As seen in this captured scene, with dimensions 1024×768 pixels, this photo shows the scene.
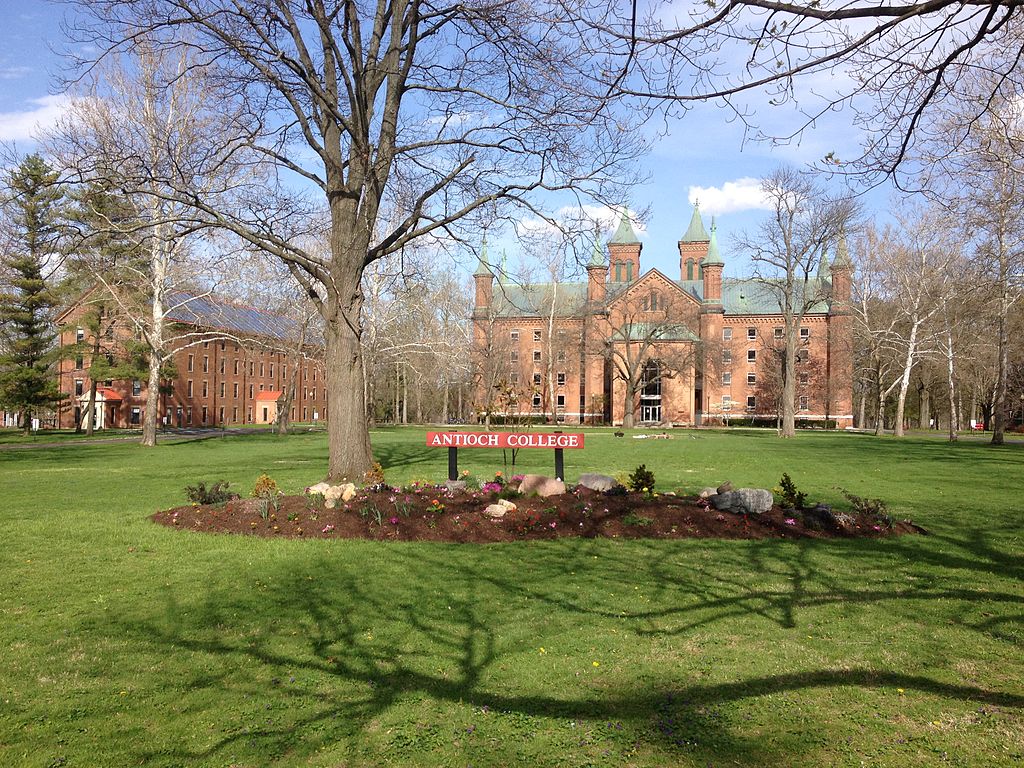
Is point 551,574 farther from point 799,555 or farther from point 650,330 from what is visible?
point 650,330

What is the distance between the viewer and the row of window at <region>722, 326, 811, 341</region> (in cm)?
7038

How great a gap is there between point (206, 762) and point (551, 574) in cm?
439

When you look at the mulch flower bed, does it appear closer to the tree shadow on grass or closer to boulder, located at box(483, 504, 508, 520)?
boulder, located at box(483, 504, 508, 520)

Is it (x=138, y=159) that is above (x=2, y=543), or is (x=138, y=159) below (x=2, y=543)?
above

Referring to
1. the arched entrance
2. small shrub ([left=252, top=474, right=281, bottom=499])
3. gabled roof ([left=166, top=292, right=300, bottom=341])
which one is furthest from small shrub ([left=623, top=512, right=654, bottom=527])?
the arched entrance

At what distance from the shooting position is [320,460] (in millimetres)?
22500

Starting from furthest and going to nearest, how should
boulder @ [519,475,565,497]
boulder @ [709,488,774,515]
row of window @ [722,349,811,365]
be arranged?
row of window @ [722,349,811,365]
boulder @ [519,475,565,497]
boulder @ [709,488,774,515]

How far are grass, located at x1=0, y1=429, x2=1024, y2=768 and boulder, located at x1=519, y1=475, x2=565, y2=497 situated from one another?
2.10m

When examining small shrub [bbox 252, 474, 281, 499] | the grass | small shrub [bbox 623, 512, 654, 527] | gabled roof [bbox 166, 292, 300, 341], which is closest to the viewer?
the grass

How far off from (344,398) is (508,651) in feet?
27.1

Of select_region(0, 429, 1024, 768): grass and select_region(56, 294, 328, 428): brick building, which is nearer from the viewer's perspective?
select_region(0, 429, 1024, 768): grass

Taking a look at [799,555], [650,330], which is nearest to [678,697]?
[799,555]

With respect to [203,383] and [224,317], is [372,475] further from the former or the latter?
[203,383]

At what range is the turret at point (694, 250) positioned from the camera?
2968 inches
